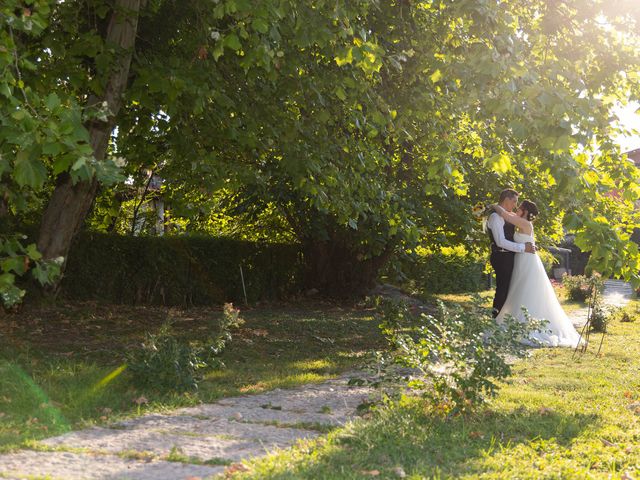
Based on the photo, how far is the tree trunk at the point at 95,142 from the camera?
333 inches

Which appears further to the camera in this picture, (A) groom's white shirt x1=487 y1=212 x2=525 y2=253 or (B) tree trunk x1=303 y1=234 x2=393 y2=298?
(B) tree trunk x1=303 y1=234 x2=393 y2=298

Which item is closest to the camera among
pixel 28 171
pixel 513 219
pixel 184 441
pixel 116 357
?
pixel 28 171

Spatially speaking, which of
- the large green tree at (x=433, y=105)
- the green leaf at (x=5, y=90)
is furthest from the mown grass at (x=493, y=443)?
the green leaf at (x=5, y=90)

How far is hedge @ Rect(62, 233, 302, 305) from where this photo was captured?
13.5m

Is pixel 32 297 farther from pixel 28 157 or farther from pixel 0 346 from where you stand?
pixel 28 157

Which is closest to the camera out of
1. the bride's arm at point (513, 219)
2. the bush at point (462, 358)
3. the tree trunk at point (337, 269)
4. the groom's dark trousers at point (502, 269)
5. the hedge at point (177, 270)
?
the bush at point (462, 358)

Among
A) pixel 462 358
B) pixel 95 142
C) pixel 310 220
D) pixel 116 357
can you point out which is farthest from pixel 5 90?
pixel 310 220

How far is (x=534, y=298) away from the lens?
10398 millimetres

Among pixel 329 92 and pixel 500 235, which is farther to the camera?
pixel 500 235

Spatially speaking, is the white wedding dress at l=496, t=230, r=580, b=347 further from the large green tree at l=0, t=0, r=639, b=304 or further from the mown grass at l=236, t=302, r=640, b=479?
the mown grass at l=236, t=302, r=640, b=479

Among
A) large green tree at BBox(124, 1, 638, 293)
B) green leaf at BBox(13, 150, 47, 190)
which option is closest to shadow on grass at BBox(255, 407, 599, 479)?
large green tree at BBox(124, 1, 638, 293)

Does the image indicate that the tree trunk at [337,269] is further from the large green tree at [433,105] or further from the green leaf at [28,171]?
the green leaf at [28,171]

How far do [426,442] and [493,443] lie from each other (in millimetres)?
429

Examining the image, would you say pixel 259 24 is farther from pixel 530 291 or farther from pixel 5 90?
pixel 530 291
